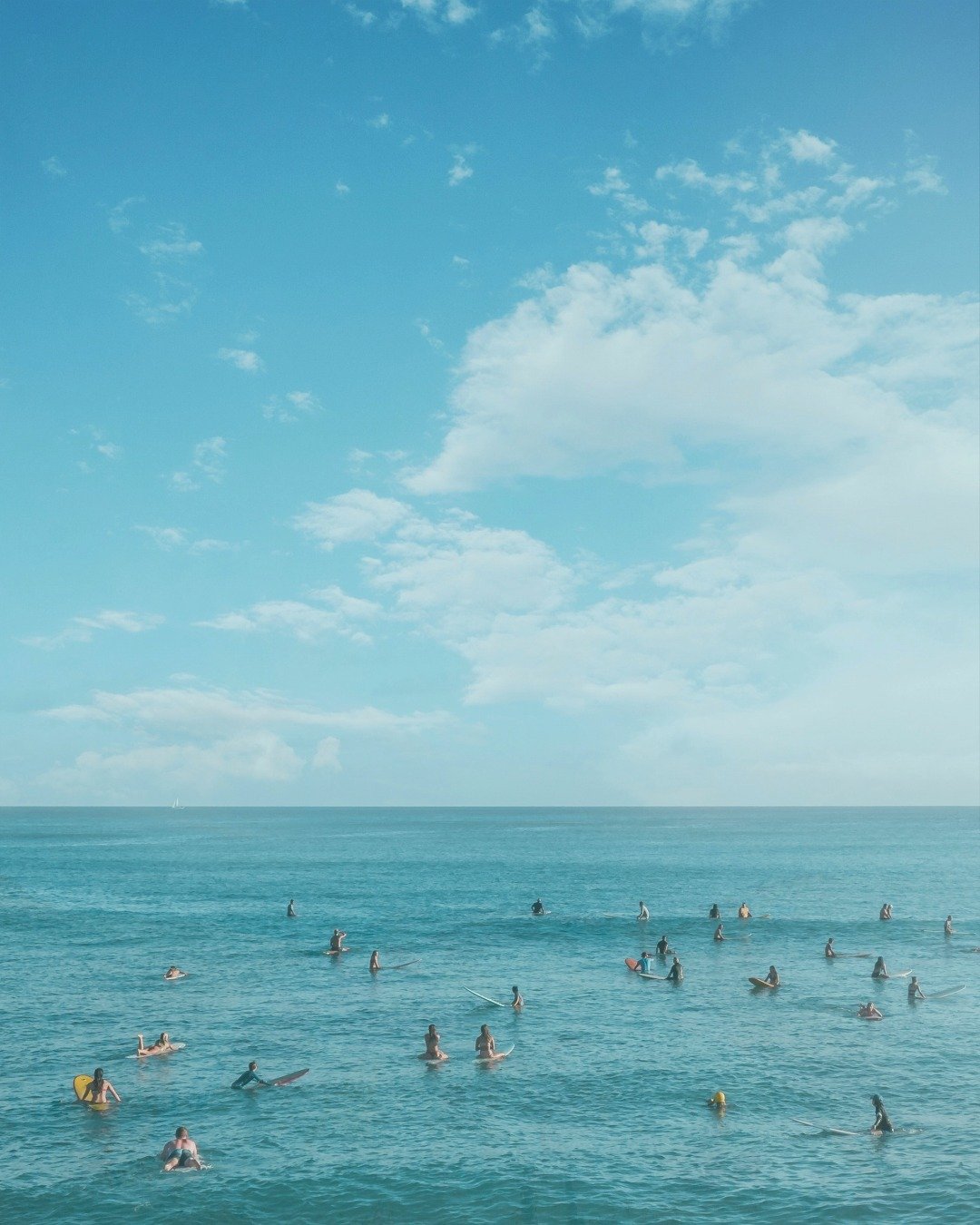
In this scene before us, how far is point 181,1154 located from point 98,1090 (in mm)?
6869

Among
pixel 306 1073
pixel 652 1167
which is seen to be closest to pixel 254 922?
pixel 306 1073

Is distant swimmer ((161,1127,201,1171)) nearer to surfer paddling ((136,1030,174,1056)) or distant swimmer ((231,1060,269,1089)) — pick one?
distant swimmer ((231,1060,269,1089))

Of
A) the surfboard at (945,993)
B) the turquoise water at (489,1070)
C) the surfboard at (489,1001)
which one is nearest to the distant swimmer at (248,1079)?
the turquoise water at (489,1070)

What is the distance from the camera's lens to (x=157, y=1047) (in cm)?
4041

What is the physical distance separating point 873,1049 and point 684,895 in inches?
2277

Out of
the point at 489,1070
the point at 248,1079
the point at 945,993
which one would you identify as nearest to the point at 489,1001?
the point at 489,1070

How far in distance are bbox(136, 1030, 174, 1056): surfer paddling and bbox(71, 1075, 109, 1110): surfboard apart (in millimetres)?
4759

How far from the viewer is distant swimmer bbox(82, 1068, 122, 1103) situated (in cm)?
3450

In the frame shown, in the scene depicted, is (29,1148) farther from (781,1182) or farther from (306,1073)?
(781,1182)

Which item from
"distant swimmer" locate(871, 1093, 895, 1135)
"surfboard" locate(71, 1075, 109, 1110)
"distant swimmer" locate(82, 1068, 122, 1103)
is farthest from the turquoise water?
"distant swimmer" locate(871, 1093, 895, 1135)

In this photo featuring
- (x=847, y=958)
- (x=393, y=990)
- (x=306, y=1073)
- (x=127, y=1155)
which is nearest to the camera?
(x=127, y=1155)

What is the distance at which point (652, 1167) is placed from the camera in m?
29.5

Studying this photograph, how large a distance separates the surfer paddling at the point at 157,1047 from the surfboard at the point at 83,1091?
15.6 ft

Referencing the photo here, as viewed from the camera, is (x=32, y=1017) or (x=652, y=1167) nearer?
(x=652, y=1167)
